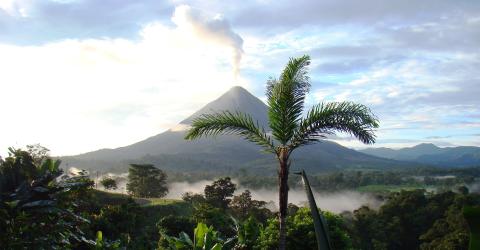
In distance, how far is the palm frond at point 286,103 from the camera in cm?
1020

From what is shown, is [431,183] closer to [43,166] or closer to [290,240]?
[290,240]

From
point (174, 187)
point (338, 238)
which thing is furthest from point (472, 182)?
point (338, 238)

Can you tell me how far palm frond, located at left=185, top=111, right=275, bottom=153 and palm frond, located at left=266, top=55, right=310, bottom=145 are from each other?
1.60 ft

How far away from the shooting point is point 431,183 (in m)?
172

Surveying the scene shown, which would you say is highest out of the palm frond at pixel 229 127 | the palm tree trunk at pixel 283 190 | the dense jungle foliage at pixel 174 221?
the palm frond at pixel 229 127

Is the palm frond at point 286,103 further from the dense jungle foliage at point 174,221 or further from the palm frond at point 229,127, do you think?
the dense jungle foliage at point 174,221

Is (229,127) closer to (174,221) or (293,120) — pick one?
(293,120)

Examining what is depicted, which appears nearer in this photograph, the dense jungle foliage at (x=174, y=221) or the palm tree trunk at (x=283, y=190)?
the palm tree trunk at (x=283, y=190)

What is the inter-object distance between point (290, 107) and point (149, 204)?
62.9 meters

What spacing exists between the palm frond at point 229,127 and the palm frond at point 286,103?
49cm

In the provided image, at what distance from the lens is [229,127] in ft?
35.7

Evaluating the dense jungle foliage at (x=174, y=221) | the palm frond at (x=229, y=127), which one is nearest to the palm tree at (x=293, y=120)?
the palm frond at (x=229, y=127)

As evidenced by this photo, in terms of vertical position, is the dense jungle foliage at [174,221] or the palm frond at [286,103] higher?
the palm frond at [286,103]

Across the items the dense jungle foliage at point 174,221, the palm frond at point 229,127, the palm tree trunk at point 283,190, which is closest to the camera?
the palm tree trunk at point 283,190
